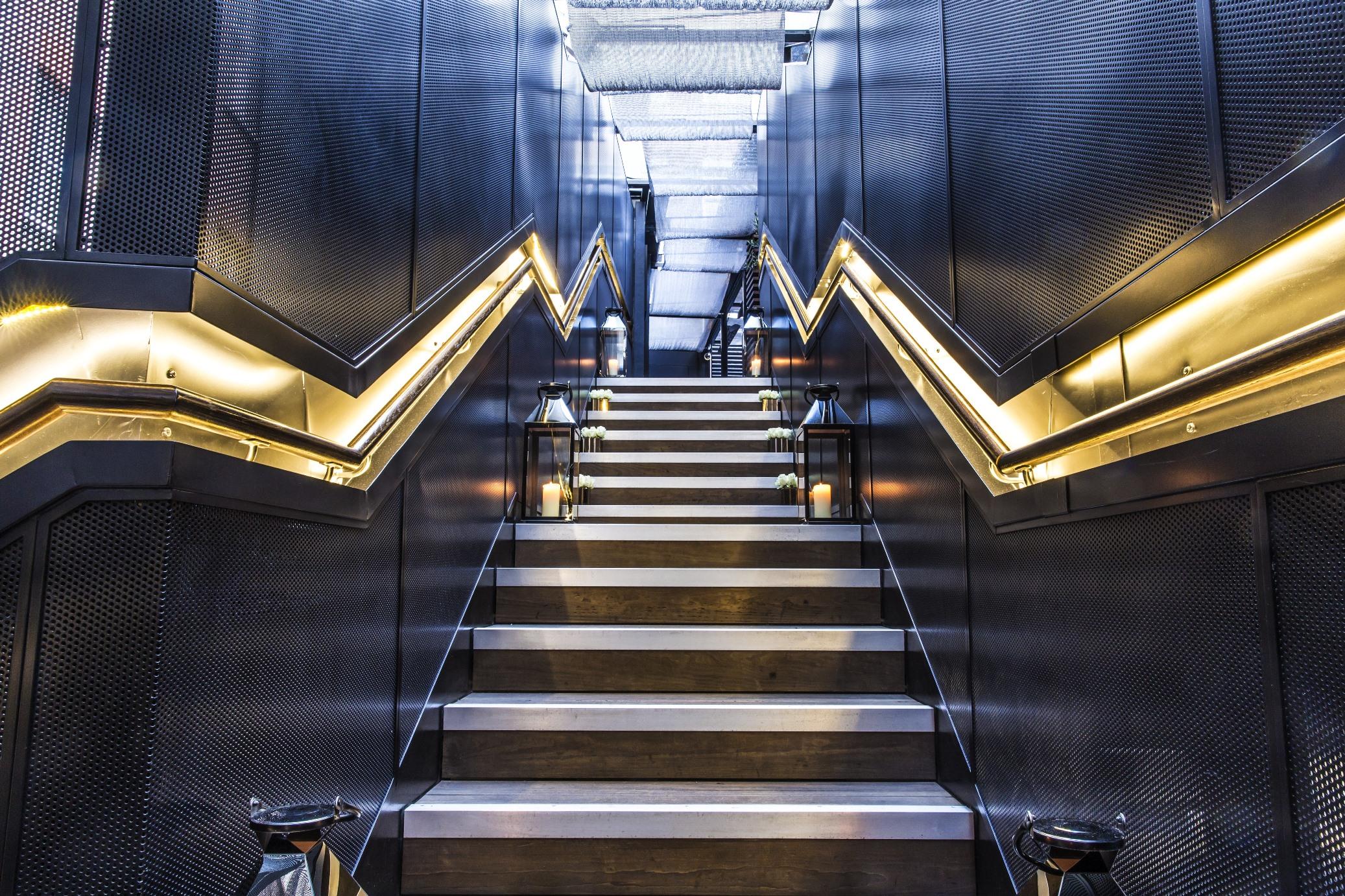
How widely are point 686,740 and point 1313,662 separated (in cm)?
159

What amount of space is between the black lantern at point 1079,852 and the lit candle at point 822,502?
2465 millimetres

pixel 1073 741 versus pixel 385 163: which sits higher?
pixel 385 163

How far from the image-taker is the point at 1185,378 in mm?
1135

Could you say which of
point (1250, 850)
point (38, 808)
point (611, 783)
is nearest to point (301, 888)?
point (38, 808)

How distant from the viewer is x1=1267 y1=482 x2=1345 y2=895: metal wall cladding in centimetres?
97

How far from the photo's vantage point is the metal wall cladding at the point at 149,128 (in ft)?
4.20

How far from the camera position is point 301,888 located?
1263mm

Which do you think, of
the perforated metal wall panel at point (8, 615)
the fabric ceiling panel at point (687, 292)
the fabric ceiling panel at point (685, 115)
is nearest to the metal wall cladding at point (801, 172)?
the fabric ceiling panel at point (685, 115)

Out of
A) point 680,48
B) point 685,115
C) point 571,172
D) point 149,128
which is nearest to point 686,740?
point 149,128

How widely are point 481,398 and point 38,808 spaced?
2091 millimetres

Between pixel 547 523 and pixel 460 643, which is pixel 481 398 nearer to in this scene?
pixel 547 523

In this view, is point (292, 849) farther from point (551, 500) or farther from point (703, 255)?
point (703, 255)

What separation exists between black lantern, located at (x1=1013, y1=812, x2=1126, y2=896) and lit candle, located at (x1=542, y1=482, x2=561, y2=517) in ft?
8.82

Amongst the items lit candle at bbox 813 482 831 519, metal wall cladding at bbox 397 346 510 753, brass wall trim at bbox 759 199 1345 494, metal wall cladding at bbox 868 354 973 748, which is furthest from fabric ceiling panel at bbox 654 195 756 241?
brass wall trim at bbox 759 199 1345 494
